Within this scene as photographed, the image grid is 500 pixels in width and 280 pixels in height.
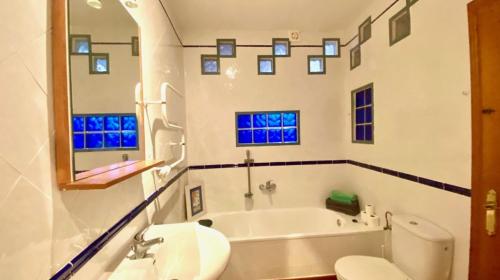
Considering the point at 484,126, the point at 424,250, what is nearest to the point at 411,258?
the point at 424,250

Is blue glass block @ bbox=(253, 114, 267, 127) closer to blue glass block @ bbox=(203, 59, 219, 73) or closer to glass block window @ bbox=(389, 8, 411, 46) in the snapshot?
blue glass block @ bbox=(203, 59, 219, 73)

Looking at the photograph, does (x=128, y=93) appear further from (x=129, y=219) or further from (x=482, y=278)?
(x=482, y=278)

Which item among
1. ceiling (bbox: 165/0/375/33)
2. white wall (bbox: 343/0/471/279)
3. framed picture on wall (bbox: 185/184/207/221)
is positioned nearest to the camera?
white wall (bbox: 343/0/471/279)

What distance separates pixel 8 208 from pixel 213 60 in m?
2.49

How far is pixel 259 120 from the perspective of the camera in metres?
2.86

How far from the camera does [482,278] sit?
125cm

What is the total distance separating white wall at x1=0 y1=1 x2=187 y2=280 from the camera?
531mm

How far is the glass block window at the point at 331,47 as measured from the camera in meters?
2.85

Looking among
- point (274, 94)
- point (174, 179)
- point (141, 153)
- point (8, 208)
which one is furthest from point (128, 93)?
point (274, 94)

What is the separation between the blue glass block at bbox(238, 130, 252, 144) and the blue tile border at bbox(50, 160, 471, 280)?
29 centimetres

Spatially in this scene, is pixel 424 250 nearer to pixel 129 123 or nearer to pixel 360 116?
pixel 360 116

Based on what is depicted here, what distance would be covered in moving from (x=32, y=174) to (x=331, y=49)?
10.1 ft

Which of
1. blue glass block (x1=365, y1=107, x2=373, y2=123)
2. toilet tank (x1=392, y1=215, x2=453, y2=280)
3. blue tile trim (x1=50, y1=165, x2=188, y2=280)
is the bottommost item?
toilet tank (x1=392, y1=215, x2=453, y2=280)

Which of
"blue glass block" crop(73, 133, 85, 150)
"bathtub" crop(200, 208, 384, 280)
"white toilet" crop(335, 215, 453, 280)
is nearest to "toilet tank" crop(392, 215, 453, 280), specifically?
"white toilet" crop(335, 215, 453, 280)
